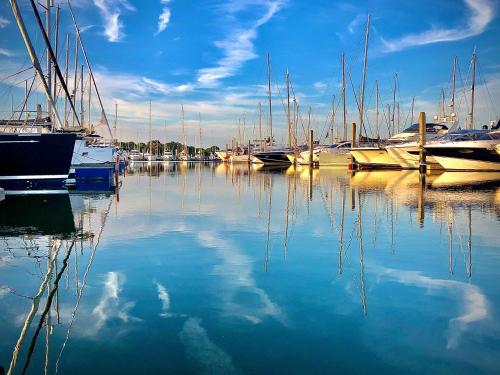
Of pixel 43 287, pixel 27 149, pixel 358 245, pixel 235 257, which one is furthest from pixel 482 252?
pixel 27 149

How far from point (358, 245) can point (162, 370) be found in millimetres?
7004

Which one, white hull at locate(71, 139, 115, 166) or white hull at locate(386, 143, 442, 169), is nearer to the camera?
white hull at locate(71, 139, 115, 166)

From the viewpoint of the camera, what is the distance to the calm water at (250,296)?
4996mm

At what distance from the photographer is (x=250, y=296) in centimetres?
712

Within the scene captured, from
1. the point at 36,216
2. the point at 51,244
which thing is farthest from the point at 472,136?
the point at 51,244

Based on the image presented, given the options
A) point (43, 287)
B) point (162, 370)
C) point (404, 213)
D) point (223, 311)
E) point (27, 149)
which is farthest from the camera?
point (27, 149)

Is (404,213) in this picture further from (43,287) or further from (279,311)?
(43,287)

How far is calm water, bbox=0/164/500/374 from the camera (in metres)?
5.00

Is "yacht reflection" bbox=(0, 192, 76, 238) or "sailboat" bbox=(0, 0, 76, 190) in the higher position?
"sailboat" bbox=(0, 0, 76, 190)

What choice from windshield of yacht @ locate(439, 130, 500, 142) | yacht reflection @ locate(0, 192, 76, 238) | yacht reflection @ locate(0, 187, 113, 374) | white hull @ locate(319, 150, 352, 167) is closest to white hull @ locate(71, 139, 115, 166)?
yacht reflection @ locate(0, 192, 76, 238)

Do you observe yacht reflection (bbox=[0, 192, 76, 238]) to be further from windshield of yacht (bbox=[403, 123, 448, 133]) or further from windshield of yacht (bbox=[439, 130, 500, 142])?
windshield of yacht (bbox=[403, 123, 448, 133])

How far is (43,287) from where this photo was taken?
7441 millimetres

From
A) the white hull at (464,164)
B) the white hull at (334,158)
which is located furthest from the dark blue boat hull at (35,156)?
the white hull at (334,158)

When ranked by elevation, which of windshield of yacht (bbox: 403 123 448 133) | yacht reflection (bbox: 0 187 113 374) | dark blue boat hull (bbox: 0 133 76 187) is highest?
windshield of yacht (bbox: 403 123 448 133)
